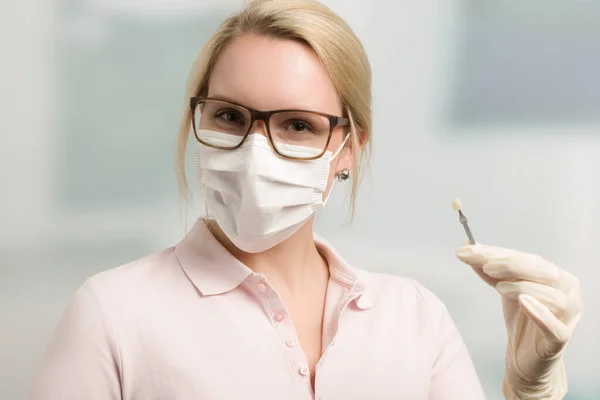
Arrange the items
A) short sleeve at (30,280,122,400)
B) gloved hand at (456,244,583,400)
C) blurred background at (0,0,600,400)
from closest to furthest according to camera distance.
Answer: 1. short sleeve at (30,280,122,400)
2. gloved hand at (456,244,583,400)
3. blurred background at (0,0,600,400)

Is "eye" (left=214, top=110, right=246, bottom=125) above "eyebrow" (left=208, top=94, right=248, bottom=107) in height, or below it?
below

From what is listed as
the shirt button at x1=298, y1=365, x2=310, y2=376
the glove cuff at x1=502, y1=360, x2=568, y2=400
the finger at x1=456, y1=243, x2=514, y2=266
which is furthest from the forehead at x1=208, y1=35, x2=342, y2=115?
the glove cuff at x1=502, y1=360, x2=568, y2=400

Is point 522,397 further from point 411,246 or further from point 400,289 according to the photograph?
point 411,246

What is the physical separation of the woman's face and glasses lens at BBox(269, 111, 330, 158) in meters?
0.02

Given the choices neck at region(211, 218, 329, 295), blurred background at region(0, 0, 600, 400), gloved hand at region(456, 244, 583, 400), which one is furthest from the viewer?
blurred background at region(0, 0, 600, 400)

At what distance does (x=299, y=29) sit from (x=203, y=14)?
650 millimetres

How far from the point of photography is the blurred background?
1.96 metres

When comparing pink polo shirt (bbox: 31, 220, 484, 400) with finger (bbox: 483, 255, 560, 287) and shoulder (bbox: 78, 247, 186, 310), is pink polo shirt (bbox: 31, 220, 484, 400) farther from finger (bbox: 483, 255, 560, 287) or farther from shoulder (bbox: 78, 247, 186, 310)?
finger (bbox: 483, 255, 560, 287)

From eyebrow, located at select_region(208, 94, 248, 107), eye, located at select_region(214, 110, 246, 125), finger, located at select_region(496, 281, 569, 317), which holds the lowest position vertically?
finger, located at select_region(496, 281, 569, 317)

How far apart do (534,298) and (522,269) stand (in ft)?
0.21

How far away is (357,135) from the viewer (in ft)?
5.37

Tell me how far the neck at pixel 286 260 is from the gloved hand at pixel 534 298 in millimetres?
312

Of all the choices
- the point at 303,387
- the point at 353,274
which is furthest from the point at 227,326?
the point at 353,274

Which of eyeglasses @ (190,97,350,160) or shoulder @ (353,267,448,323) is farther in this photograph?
shoulder @ (353,267,448,323)
